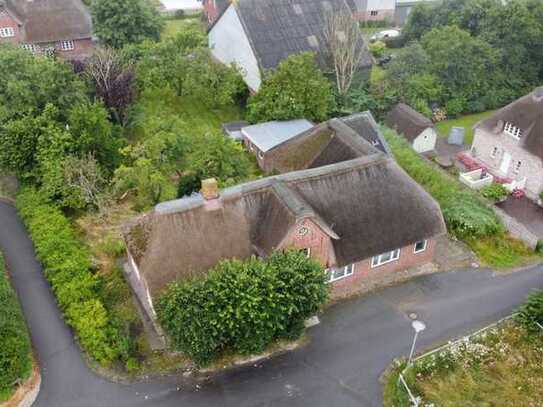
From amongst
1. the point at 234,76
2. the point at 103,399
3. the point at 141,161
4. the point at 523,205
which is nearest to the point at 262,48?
the point at 234,76

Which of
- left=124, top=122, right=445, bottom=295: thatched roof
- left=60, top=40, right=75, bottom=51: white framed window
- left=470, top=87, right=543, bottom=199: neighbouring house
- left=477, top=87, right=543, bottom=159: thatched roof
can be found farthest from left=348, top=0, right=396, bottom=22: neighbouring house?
left=124, top=122, right=445, bottom=295: thatched roof

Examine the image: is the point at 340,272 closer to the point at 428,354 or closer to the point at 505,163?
the point at 428,354

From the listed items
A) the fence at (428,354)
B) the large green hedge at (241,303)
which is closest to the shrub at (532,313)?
the fence at (428,354)

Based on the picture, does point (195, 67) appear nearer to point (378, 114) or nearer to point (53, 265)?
point (378, 114)

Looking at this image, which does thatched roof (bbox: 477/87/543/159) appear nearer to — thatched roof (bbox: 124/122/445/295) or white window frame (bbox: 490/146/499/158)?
white window frame (bbox: 490/146/499/158)

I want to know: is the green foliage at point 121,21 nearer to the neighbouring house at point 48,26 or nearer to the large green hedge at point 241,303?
the neighbouring house at point 48,26
